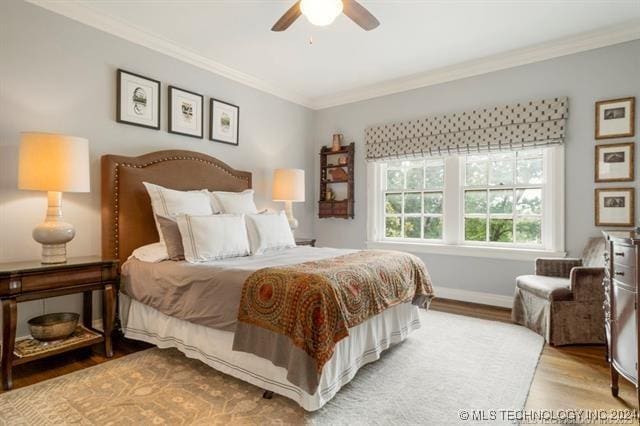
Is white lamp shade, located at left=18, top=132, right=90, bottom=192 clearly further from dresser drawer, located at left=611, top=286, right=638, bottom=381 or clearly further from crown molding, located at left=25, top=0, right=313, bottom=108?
dresser drawer, located at left=611, top=286, right=638, bottom=381

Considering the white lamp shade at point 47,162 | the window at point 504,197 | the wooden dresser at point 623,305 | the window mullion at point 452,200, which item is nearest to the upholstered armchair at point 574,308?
the wooden dresser at point 623,305

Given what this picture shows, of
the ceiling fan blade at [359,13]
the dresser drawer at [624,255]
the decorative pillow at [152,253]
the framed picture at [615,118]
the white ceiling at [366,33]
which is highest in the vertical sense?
the white ceiling at [366,33]

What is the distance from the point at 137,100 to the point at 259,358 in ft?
8.56

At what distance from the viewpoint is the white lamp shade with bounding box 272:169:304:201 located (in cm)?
432

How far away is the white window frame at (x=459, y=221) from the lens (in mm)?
3582

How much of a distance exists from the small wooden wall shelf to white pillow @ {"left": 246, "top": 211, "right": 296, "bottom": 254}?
65.9 inches

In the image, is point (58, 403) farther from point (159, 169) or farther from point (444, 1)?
point (444, 1)

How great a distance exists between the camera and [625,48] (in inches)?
127

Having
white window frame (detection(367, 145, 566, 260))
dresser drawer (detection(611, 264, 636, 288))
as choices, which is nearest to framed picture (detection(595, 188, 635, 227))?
white window frame (detection(367, 145, 566, 260))

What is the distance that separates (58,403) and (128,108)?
2366 mm

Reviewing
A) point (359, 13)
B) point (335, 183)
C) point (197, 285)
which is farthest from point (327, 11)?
point (335, 183)

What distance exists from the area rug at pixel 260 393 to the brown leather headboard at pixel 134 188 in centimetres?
97

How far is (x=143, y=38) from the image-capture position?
325 cm

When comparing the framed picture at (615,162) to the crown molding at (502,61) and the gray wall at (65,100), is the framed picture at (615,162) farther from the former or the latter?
the gray wall at (65,100)
